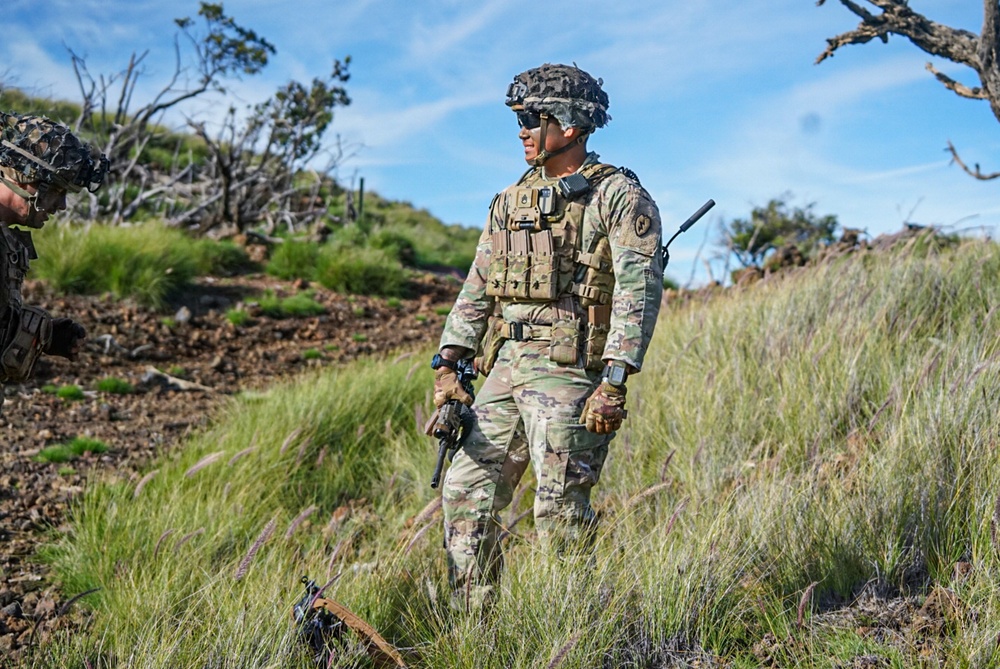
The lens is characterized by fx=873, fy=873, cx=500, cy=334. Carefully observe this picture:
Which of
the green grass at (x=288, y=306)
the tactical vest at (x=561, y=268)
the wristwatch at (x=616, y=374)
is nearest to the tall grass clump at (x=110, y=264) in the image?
the green grass at (x=288, y=306)

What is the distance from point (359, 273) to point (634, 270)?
9.73 m

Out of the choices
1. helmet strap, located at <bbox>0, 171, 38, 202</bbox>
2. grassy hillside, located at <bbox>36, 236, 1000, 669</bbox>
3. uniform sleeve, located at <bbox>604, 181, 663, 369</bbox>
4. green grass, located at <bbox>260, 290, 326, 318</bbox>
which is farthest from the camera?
green grass, located at <bbox>260, 290, 326, 318</bbox>

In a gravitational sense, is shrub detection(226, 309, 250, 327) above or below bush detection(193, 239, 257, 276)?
below

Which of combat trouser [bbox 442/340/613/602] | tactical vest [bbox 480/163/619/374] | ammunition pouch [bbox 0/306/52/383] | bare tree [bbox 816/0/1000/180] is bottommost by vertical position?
combat trouser [bbox 442/340/613/602]

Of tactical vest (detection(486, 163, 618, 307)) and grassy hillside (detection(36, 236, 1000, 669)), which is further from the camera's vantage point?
tactical vest (detection(486, 163, 618, 307))

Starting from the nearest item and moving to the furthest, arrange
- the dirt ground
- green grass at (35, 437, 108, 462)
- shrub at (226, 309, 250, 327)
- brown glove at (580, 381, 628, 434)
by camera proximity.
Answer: brown glove at (580, 381, 628, 434)
the dirt ground
green grass at (35, 437, 108, 462)
shrub at (226, 309, 250, 327)

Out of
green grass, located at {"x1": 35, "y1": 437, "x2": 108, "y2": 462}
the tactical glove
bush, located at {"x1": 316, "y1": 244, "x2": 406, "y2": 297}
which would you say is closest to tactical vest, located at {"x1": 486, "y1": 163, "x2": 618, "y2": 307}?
the tactical glove

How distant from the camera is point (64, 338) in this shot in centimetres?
311

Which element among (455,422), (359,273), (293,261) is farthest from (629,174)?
(293,261)

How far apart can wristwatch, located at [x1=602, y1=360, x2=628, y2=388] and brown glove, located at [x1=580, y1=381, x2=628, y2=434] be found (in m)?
0.02

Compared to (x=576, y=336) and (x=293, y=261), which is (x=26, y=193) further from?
(x=293, y=261)

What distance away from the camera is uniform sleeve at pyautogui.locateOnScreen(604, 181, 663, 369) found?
3355mm

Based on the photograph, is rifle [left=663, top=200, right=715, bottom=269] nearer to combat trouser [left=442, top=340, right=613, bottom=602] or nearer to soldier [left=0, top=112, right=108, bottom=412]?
combat trouser [left=442, top=340, right=613, bottom=602]

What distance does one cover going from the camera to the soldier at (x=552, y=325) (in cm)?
341
